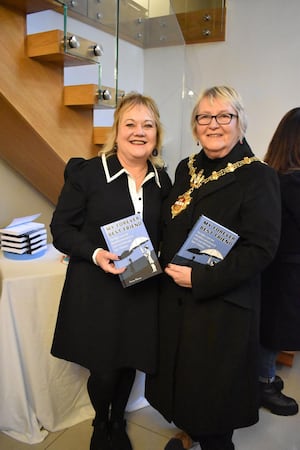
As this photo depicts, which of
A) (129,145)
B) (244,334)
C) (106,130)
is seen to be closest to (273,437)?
(244,334)

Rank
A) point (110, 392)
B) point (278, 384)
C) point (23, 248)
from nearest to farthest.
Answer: point (110, 392)
point (23, 248)
point (278, 384)

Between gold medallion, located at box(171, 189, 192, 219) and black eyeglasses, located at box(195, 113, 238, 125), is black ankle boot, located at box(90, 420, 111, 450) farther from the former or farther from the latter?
black eyeglasses, located at box(195, 113, 238, 125)

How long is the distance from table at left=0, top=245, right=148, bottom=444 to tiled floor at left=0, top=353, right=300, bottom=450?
0.04 metres

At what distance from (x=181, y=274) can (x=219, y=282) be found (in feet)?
0.39

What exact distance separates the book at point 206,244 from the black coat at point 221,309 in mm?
27

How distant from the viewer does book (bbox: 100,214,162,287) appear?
3.50ft

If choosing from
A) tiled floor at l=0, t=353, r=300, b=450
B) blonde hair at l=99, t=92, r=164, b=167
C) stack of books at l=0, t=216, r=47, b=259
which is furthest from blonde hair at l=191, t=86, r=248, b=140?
tiled floor at l=0, t=353, r=300, b=450

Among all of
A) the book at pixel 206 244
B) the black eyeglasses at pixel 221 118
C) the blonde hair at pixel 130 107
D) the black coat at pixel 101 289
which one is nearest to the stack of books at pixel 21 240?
the black coat at pixel 101 289

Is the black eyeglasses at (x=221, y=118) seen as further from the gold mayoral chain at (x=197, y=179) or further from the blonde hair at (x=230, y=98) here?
the gold mayoral chain at (x=197, y=179)

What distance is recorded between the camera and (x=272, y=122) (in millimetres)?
2830

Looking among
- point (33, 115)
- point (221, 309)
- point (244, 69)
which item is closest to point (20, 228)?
point (33, 115)

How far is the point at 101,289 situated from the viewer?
1213 millimetres

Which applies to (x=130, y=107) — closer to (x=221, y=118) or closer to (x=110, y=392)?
(x=221, y=118)

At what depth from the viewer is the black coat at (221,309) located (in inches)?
40.8
